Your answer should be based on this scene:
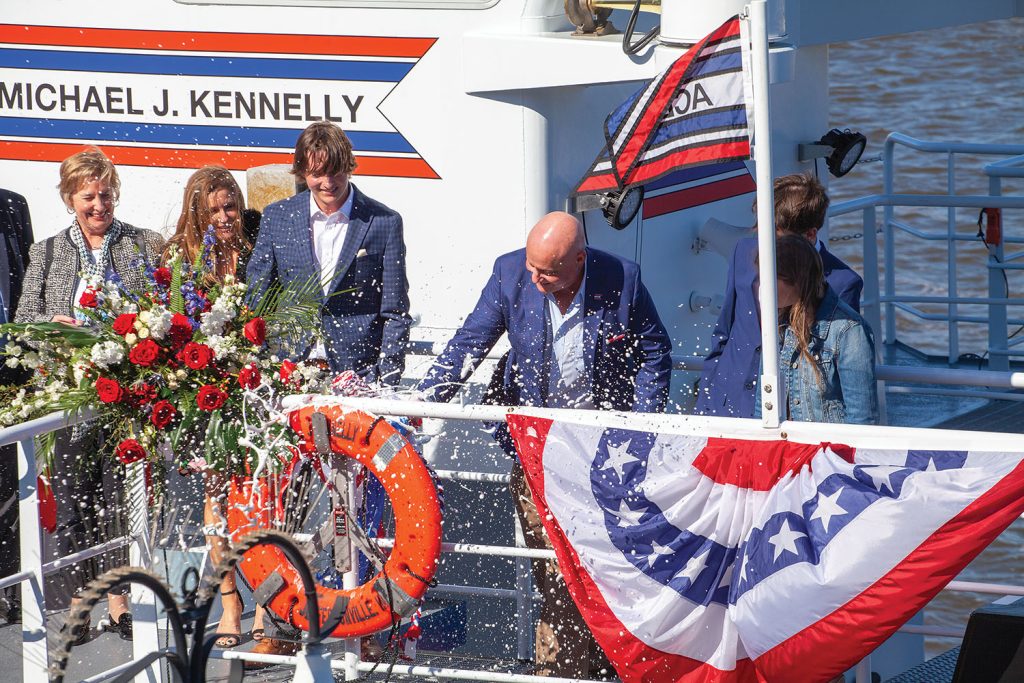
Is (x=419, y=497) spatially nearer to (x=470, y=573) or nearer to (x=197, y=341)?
(x=197, y=341)

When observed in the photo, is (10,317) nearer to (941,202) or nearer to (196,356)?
(196,356)

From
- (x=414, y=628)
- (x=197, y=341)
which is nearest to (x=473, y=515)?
(x=414, y=628)

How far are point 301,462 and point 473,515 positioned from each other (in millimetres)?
1805

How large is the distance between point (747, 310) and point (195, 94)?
244 cm

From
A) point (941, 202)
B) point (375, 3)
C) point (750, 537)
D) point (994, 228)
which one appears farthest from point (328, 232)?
point (994, 228)

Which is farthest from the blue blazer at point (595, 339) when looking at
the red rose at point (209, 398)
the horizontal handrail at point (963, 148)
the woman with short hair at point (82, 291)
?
the horizontal handrail at point (963, 148)

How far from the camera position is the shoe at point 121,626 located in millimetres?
4738

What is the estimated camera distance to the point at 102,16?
5789 millimetres

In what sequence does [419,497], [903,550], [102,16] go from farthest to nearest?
[102,16] < [419,497] < [903,550]

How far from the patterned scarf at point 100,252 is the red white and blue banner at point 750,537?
1.78m

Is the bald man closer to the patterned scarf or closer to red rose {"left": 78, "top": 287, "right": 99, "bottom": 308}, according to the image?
red rose {"left": 78, "top": 287, "right": 99, "bottom": 308}

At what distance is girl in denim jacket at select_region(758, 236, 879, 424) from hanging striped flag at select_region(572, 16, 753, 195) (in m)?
0.55

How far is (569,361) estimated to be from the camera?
4340 millimetres

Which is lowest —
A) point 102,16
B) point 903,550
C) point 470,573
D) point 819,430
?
point 470,573
